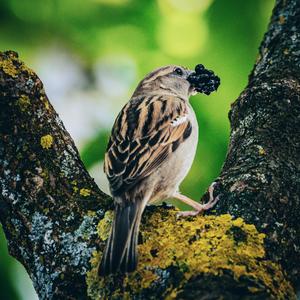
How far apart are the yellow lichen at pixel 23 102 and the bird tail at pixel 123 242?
664mm

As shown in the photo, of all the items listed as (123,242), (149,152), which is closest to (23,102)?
(123,242)

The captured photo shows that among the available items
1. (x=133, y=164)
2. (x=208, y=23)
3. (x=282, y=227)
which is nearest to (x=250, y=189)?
(x=282, y=227)

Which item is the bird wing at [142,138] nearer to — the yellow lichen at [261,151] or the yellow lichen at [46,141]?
the yellow lichen at [46,141]

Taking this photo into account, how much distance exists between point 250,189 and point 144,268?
0.73 m

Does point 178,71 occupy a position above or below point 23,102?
above

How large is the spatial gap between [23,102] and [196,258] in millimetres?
1191

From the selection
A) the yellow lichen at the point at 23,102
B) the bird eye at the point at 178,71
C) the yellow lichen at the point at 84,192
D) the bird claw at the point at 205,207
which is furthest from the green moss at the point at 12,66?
A: the bird eye at the point at 178,71

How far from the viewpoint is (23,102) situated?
126 inches

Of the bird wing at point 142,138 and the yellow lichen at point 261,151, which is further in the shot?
the bird wing at point 142,138

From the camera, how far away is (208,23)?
4789 millimetres

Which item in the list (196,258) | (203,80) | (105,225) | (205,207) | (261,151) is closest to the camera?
(196,258)

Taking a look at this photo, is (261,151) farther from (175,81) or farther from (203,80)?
(175,81)

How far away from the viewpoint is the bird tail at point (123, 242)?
8.81 ft

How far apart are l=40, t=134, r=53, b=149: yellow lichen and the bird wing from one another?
482 millimetres
